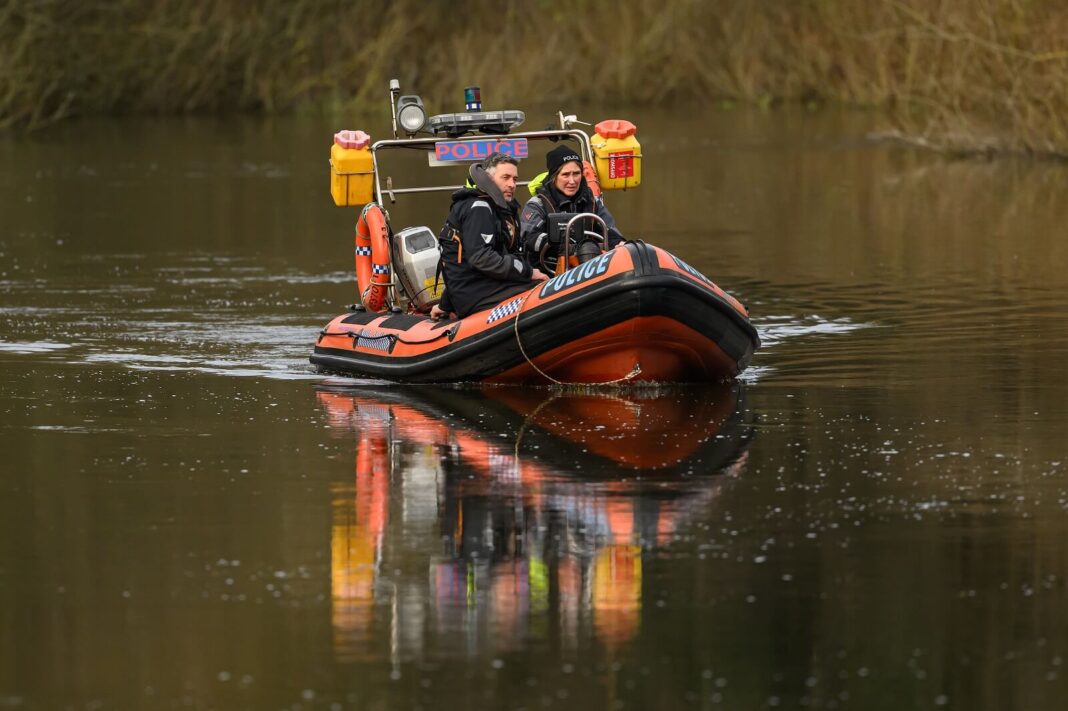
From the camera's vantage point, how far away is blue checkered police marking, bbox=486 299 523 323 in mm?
11922

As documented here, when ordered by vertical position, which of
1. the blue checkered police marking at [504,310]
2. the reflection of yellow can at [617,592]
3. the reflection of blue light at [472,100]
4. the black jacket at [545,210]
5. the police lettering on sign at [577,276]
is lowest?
the reflection of yellow can at [617,592]

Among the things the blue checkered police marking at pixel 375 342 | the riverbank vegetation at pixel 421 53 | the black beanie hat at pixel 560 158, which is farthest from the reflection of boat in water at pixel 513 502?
the riverbank vegetation at pixel 421 53

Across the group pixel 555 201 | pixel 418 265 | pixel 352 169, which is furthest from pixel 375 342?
pixel 352 169

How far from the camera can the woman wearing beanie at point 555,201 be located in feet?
41.4

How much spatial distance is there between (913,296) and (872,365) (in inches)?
127

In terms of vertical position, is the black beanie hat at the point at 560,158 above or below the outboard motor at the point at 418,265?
above

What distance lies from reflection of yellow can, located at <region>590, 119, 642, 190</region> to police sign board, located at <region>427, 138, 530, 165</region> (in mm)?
660

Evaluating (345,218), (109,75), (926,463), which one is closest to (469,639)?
(926,463)

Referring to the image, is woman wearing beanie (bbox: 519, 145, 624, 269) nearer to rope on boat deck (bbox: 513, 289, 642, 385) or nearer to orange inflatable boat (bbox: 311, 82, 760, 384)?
orange inflatable boat (bbox: 311, 82, 760, 384)

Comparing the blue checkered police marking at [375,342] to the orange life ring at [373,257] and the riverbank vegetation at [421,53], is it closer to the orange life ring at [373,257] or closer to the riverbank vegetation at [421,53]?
the orange life ring at [373,257]

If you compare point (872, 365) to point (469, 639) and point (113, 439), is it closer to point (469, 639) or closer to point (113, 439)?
point (113, 439)

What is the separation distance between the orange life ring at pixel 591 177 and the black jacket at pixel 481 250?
32.4 inches

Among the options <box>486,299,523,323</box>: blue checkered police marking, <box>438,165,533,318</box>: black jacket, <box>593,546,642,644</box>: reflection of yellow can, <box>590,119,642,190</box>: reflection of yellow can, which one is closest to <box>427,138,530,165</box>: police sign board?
<box>590,119,642,190</box>: reflection of yellow can

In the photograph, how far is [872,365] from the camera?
1270 centimetres
